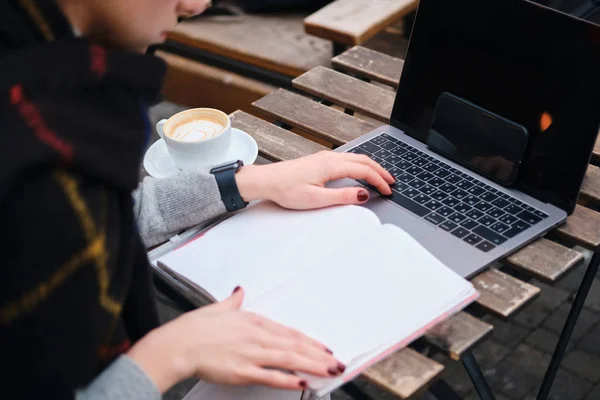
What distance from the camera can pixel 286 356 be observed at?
73 cm

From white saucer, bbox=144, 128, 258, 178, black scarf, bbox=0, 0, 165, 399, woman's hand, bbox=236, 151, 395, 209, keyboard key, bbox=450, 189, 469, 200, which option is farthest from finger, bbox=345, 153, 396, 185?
black scarf, bbox=0, 0, 165, 399

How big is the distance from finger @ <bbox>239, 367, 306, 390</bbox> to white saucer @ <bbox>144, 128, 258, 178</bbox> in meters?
0.49

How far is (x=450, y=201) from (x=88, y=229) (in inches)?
23.6

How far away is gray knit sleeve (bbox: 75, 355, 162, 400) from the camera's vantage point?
0.70m

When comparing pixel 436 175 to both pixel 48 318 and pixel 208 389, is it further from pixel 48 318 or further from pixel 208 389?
pixel 48 318

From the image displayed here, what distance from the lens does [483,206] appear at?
1017 millimetres

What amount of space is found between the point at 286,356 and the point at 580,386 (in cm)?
126

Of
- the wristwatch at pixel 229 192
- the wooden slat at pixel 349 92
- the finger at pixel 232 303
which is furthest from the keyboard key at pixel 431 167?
the finger at pixel 232 303

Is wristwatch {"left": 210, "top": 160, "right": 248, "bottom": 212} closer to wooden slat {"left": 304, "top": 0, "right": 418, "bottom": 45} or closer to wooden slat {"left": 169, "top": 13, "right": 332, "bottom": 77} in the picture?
wooden slat {"left": 304, "top": 0, "right": 418, "bottom": 45}

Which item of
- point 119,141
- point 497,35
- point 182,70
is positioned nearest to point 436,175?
point 497,35

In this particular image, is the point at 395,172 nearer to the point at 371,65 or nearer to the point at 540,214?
the point at 540,214

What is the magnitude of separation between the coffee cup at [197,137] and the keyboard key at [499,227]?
47 cm

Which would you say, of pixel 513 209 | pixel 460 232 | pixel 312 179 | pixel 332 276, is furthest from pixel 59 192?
pixel 513 209

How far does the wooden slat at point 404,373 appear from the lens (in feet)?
2.48
